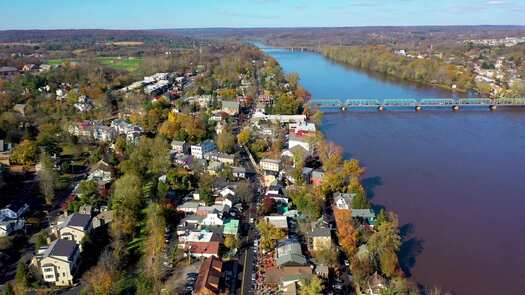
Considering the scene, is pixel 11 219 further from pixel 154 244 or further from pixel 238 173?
pixel 238 173

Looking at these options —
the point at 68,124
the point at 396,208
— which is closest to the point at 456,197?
the point at 396,208

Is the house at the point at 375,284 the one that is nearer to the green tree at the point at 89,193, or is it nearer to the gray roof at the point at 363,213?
the gray roof at the point at 363,213

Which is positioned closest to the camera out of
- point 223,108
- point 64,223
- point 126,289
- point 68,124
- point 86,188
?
point 126,289

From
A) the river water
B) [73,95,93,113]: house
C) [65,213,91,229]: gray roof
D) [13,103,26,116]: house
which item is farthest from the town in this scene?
[73,95,93,113]: house

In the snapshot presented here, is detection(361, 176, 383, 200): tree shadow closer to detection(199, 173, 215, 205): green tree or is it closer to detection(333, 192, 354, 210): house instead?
detection(333, 192, 354, 210): house

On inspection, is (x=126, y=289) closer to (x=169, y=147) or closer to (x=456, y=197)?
(x=169, y=147)

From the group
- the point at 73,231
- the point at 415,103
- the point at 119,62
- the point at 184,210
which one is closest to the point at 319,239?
the point at 184,210

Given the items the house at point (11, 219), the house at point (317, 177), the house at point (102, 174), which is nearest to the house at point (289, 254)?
the house at point (317, 177)
